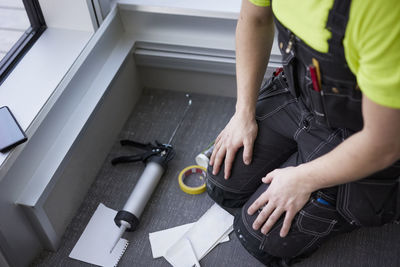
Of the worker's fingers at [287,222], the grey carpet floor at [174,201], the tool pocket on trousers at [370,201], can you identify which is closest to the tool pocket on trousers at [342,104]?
the tool pocket on trousers at [370,201]

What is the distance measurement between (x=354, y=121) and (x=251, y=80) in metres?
0.35

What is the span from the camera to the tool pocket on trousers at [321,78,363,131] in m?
0.99

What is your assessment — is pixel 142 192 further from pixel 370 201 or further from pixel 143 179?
pixel 370 201

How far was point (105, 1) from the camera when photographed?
1590mm

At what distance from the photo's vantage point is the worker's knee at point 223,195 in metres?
1.40

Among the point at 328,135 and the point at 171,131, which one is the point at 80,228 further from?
the point at 328,135

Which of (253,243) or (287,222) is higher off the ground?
(287,222)

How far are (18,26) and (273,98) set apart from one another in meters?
0.90

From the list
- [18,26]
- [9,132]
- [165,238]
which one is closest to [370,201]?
[165,238]

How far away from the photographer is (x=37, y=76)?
1427 mm

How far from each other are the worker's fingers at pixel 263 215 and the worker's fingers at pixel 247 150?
16 centimetres

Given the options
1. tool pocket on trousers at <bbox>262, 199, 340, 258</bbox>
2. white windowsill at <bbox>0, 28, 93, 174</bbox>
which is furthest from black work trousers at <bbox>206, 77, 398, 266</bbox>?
white windowsill at <bbox>0, 28, 93, 174</bbox>

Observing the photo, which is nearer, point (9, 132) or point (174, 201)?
point (9, 132)

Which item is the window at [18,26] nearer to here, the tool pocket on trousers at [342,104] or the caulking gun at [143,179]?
the caulking gun at [143,179]
